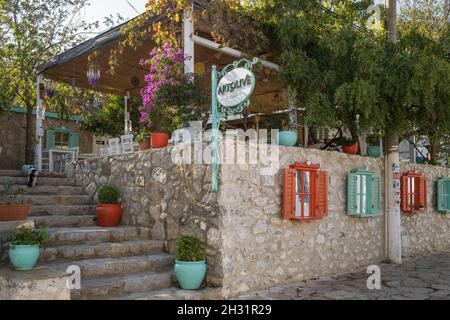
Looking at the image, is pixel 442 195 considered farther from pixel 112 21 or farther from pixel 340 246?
pixel 112 21

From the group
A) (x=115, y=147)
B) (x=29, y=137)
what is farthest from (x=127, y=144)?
(x=29, y=137)

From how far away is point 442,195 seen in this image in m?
9.88

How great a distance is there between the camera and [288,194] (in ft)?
19.3

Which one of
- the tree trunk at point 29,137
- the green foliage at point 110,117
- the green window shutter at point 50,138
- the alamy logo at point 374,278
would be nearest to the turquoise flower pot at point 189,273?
the alamy logo at point 374,278

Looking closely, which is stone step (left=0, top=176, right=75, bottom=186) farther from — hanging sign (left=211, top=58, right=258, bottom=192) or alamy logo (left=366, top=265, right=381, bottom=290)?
alamy logo (left=366, top=265, right=381, bottom=290)

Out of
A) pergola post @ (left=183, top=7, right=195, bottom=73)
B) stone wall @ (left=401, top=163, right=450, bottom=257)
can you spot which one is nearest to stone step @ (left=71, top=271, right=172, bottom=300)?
pergola post @ (left=183, top=7, right=195, bottom=73)

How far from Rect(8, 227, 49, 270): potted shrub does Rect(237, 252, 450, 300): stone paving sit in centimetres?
232

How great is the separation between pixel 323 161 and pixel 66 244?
12.5 feet

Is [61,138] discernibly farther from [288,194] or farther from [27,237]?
[288,194]

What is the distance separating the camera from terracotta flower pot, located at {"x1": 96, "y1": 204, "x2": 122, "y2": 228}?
20.9 ft

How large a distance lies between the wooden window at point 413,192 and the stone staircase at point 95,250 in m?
5.07

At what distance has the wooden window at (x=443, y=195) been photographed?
32.2ft

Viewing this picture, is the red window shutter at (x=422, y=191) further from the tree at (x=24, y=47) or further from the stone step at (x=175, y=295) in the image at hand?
the tree at (x=24, y=47)
